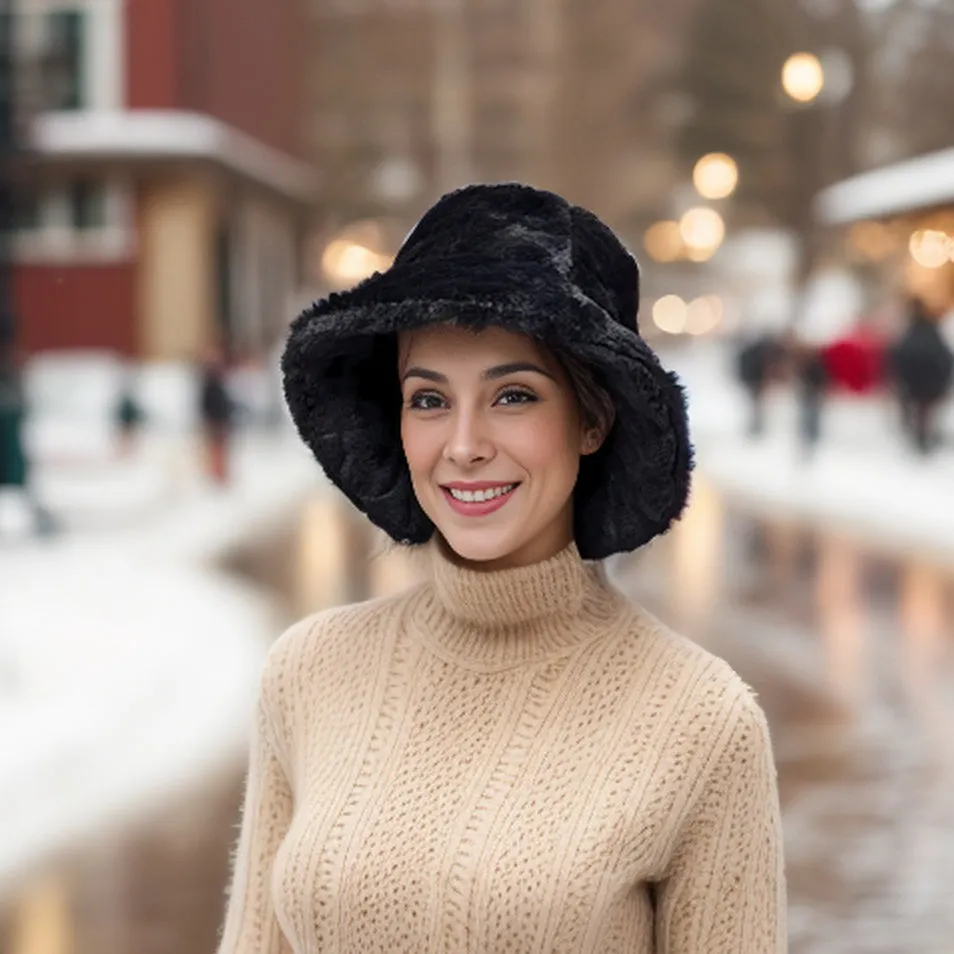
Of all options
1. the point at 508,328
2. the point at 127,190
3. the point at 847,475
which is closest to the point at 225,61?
the point at 127,190

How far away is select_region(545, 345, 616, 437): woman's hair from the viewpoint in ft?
8.32

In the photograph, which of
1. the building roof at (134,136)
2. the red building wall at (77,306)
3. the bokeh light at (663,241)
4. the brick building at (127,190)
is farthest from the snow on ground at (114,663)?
the bokeh light at (663,241)

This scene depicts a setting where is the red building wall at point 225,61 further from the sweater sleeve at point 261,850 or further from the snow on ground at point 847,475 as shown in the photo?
the sweater sleeve at point 261,850

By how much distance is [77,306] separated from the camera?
46625 mm

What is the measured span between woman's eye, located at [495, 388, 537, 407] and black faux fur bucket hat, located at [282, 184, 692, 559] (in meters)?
0.07

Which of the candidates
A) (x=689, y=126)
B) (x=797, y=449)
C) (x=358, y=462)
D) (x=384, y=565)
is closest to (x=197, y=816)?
(x=358, y=462)

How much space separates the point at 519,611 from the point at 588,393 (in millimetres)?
296

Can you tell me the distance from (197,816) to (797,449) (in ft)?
83.1

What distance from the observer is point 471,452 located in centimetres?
251

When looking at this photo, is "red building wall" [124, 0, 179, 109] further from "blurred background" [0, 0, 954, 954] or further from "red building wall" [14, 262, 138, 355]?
"red building wall" [14, 262, 138, 355]

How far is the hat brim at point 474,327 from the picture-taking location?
2391mm

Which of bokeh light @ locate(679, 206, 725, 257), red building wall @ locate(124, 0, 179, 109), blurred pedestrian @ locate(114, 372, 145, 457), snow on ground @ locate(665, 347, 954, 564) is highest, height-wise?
red building wall @ locate(124, 0, 179, 109)

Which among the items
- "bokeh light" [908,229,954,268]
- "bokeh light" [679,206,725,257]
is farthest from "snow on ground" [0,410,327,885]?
"bokeh light" [679,206,725,257]

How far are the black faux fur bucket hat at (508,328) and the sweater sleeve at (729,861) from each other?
0.33 m
